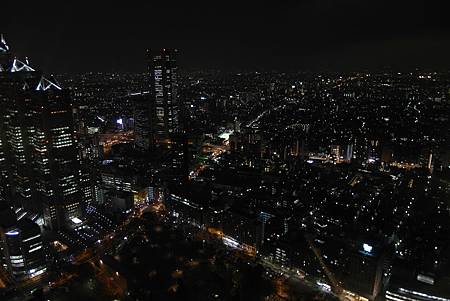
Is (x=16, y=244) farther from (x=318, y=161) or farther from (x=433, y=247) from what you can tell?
(x=318, y=161)

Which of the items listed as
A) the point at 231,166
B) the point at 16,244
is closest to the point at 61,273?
the point at 16,244

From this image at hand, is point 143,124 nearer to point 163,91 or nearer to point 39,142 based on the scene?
point 163,91

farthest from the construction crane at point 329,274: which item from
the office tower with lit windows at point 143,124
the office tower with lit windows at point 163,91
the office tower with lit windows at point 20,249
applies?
the office tower with lit windows at point 163,91

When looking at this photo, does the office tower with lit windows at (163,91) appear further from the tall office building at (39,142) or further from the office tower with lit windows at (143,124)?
the tall office building at (39,142)

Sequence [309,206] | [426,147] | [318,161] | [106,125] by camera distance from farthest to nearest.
→ [106,125]
[318,161]
[426,147]
[309,206]

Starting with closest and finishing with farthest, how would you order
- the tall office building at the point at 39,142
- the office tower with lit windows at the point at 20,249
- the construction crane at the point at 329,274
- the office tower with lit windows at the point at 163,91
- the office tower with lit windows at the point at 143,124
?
the construction crane at the point at 329,274 → the office tower with lit windows at the point at 20,249 → the tall office building at the point at 39,142 → the office tower with lit windows at the point at 143,124 → the office tower with lit windows at the point at 163,91

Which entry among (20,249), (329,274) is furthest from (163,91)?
(329,274)
